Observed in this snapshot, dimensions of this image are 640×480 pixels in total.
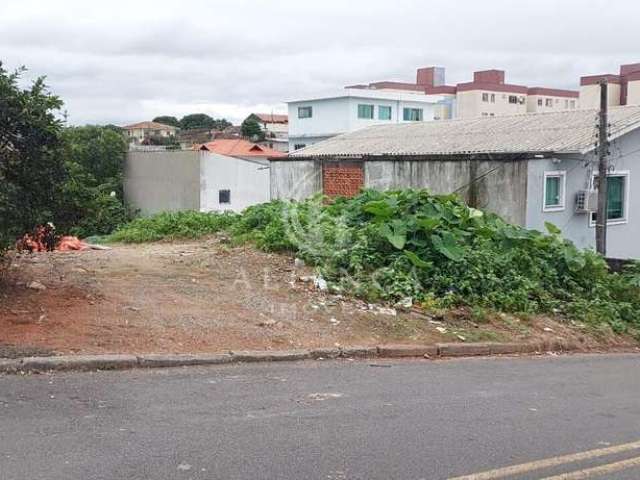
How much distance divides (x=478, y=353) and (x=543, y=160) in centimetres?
1252

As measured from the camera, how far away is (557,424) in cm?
625

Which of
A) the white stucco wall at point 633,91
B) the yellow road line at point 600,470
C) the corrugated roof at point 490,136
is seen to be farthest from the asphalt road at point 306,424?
the white stucco wall at point 633,91

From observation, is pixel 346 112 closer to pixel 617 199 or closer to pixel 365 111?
pixel 365 111

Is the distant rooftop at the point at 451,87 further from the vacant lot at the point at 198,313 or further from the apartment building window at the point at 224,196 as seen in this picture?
the vacant lot at the point at 198,313

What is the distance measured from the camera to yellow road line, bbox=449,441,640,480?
4.83 metres

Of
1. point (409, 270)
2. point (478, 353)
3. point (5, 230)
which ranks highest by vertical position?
point (5, 230)

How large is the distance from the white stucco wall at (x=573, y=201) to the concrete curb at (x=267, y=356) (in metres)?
10.8

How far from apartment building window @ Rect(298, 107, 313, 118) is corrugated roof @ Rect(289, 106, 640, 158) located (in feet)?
95.8

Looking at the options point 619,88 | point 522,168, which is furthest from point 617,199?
point 619,88

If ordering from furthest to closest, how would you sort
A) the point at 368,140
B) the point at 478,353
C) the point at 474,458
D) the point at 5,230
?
the point at 368,140 → the point at 478,353 → the point at 5,230 → the point at 474,458

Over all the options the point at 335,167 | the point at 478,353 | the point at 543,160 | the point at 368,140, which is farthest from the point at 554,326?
the point at 368,140

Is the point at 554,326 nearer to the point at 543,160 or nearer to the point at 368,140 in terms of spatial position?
the point at 543,160

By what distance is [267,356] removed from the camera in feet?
26.5

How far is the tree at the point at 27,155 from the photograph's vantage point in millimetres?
7750
